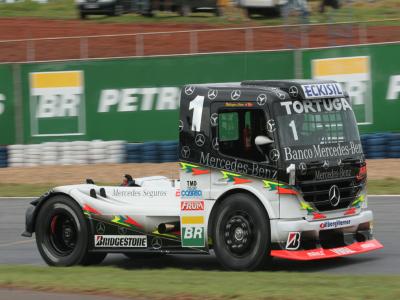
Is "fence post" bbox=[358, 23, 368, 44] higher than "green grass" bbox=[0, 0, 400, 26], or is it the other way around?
"green grass" bbox=[0, 0, 400, 26]

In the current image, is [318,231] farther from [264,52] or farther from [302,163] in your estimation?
[264,52]

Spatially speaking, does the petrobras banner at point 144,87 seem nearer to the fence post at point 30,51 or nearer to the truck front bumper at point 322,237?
the fence post at point 30,51

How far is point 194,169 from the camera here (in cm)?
1116

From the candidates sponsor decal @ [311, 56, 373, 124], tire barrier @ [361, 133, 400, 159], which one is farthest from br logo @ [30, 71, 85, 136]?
tire barrier @ [361, 133, 400, 159]

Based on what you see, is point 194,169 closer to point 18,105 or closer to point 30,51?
point 18,105

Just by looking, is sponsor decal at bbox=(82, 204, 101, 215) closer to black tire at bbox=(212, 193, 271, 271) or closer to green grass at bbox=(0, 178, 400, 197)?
black tire at bbox=(212, 193, 271, 271)

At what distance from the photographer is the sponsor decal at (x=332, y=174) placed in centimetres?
1079

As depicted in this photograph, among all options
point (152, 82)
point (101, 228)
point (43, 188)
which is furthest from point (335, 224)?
point (152, 82)

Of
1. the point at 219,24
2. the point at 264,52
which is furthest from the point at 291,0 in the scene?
the point at 264,52

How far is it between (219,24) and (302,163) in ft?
85.8

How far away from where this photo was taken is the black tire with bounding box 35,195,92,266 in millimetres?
11891

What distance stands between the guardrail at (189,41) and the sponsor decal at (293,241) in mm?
17004

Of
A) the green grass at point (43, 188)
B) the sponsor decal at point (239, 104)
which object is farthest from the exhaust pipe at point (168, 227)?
the green grass at point (43, 188)

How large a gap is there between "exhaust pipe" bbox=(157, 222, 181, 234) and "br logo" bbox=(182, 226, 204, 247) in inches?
7.2
